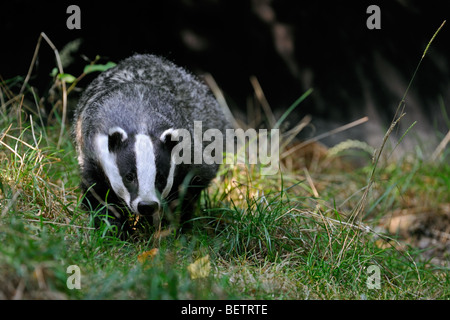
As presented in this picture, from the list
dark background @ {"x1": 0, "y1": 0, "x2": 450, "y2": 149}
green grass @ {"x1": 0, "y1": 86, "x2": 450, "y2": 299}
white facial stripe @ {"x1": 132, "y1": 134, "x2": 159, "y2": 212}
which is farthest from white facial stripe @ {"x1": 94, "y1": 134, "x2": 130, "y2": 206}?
dark background @ {"x1": 0, "y1": 0, "x2": 450, "y2": 149}

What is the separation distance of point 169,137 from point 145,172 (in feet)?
0.95

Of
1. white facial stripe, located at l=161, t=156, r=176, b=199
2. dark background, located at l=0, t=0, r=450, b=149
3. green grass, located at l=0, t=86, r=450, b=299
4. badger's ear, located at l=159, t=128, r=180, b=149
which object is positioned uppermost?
dark background, located at l=0, t=0, r=450, b=149

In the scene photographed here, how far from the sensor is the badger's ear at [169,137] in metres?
3.18

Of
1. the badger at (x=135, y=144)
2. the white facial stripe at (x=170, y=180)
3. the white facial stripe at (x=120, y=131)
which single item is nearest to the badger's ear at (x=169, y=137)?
the badger at (x=135, y=144)

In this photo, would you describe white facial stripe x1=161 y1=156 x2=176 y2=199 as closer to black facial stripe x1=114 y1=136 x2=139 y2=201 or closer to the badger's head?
the badger's head

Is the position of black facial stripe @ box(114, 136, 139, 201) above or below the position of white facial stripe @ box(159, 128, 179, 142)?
below

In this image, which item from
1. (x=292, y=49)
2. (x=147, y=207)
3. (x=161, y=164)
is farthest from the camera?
(x=292, y=49)

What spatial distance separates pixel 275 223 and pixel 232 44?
11.3ft

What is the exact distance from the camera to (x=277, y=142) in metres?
5.22

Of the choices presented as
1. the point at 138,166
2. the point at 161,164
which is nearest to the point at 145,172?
the point at 138,166

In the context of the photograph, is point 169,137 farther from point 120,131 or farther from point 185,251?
point 185,251

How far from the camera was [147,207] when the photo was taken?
3.01m

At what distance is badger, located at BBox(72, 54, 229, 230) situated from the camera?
10.1ft

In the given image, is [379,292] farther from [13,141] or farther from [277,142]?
[13,141]
